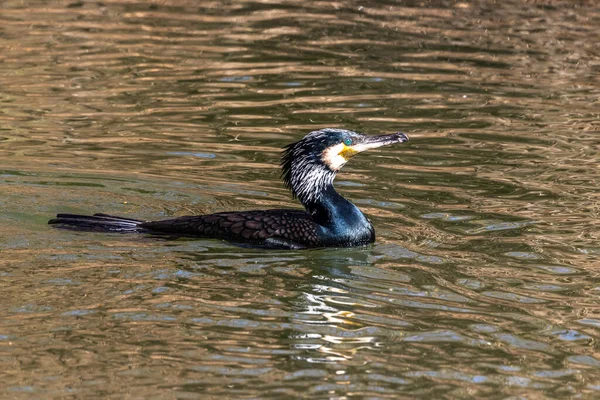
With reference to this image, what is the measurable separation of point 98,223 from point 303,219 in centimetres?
179

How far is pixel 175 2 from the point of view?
69.2ft

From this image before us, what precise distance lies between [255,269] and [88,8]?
40.9 feet

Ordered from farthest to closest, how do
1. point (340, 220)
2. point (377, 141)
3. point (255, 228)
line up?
point (377, 141)
point (340, 220)
point (255, 228)

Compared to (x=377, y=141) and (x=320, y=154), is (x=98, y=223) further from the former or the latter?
(x=377, y=141)

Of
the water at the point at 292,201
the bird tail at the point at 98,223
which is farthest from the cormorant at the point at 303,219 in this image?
the water at the point at 292,201

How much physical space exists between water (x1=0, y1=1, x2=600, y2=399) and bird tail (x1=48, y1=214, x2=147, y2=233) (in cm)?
14

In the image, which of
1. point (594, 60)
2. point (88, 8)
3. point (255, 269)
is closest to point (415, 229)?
point (255, 269)

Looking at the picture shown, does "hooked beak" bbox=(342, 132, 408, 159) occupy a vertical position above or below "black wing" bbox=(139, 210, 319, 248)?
above

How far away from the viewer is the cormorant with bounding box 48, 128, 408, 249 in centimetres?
984

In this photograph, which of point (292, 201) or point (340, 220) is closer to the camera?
point (340, 220)

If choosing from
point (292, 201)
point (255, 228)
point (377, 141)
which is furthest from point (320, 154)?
point (292, 201)

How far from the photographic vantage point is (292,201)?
11.5 meters

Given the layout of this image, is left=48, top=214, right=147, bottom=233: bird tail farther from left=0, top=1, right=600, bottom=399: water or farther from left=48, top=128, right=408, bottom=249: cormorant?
left=0, top=1, right=600, bottom=399: water

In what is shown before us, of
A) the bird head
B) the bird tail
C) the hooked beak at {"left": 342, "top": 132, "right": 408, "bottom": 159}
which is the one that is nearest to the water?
the bird tail
